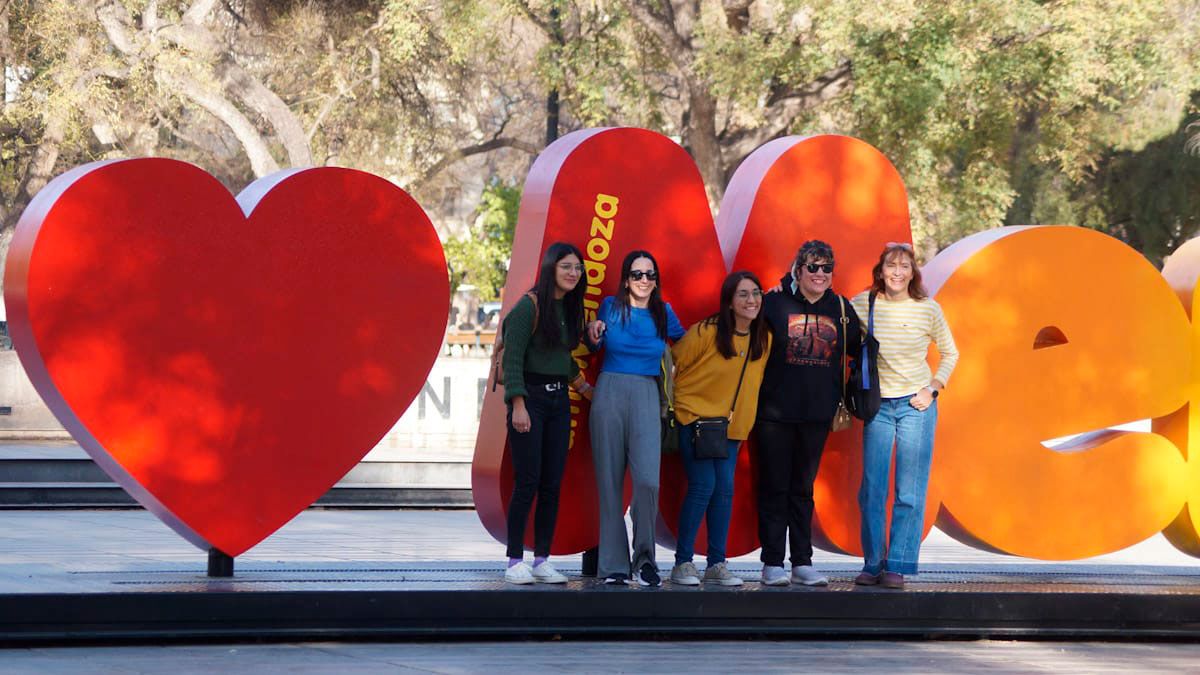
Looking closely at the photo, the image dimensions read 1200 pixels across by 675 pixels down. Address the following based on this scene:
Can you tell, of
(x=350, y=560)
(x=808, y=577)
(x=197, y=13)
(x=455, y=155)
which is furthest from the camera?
(x=455, y=155)

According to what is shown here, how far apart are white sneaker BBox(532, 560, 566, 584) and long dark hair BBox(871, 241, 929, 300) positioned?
206 centimetres

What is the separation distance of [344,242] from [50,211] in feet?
4.65

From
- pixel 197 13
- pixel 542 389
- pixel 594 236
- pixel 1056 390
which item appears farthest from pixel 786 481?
pixel 197 13

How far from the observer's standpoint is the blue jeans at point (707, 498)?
7465 millimetres

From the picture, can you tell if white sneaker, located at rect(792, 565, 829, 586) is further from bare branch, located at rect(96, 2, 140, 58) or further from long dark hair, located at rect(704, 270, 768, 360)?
bare branch, located at rect(96, 2, 140, 58)

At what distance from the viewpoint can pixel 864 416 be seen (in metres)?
7.61

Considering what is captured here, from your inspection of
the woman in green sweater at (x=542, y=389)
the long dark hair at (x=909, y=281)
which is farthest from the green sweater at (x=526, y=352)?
Result: the long dark hair at (x=909, y=281)

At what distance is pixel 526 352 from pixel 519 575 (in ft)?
3.39

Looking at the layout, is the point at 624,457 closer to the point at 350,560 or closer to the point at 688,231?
the point at 688,231

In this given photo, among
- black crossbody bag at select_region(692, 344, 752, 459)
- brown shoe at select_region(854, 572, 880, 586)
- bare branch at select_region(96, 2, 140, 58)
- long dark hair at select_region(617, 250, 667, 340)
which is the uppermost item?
bare branch at select_region(96, 2, 140, 58)

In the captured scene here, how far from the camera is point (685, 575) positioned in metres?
7.52

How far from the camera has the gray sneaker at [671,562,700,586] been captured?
295 inches

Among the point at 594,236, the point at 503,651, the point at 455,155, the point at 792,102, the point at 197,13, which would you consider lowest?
the point at 503,651

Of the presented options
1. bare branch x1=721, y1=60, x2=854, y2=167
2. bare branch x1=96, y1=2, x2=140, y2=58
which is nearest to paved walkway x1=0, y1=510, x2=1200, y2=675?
bare branch x1=721, y1=60, x2=854, y2=167
